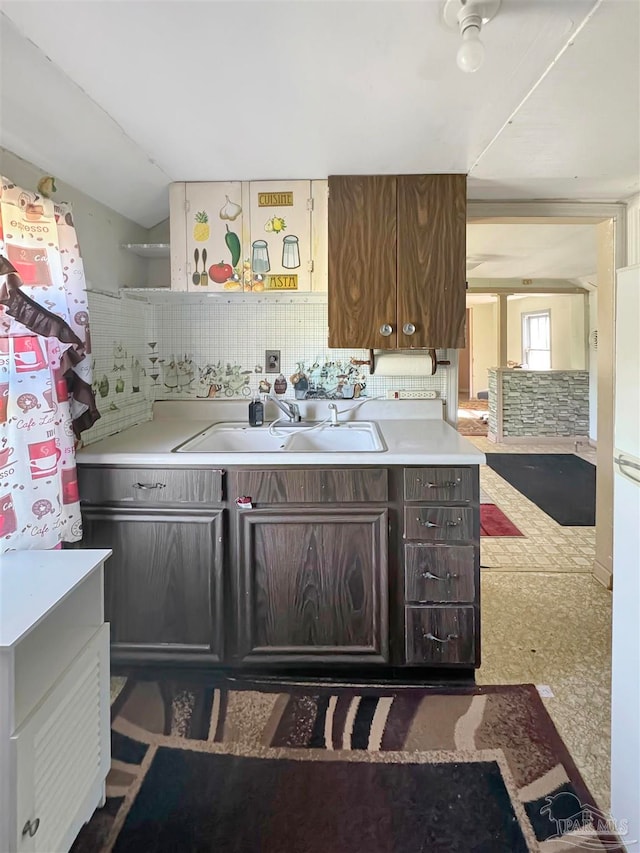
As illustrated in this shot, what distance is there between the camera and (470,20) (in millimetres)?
1129

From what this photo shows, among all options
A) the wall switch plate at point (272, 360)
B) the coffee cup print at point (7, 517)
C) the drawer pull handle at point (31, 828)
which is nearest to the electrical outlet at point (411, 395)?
the wall switch plate at point (272, 360)

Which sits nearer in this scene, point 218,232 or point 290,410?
point 218,232

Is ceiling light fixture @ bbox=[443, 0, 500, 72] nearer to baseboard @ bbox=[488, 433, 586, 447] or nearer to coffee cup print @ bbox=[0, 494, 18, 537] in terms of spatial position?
coffee cup print @ bbox=[0, 494, 18, 537]

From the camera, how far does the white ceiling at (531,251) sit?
3.81 metres

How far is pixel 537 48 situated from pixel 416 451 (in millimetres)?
1222

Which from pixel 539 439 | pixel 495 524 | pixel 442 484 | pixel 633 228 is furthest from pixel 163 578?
pixel 539 439

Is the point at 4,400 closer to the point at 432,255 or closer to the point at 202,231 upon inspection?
the point at 202,231

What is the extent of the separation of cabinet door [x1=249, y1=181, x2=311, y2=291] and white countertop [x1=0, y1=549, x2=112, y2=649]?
1.40 metres

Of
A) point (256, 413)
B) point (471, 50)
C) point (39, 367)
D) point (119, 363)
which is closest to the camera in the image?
point (471, 50)

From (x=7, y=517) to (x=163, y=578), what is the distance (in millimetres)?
602

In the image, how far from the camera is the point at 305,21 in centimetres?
119

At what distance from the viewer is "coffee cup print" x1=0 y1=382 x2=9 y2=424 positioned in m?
1.40

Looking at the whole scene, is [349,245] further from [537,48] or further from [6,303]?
[6,303]

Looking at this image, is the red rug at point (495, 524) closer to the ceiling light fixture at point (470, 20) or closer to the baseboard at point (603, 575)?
the baseboard at point (603, 575)
